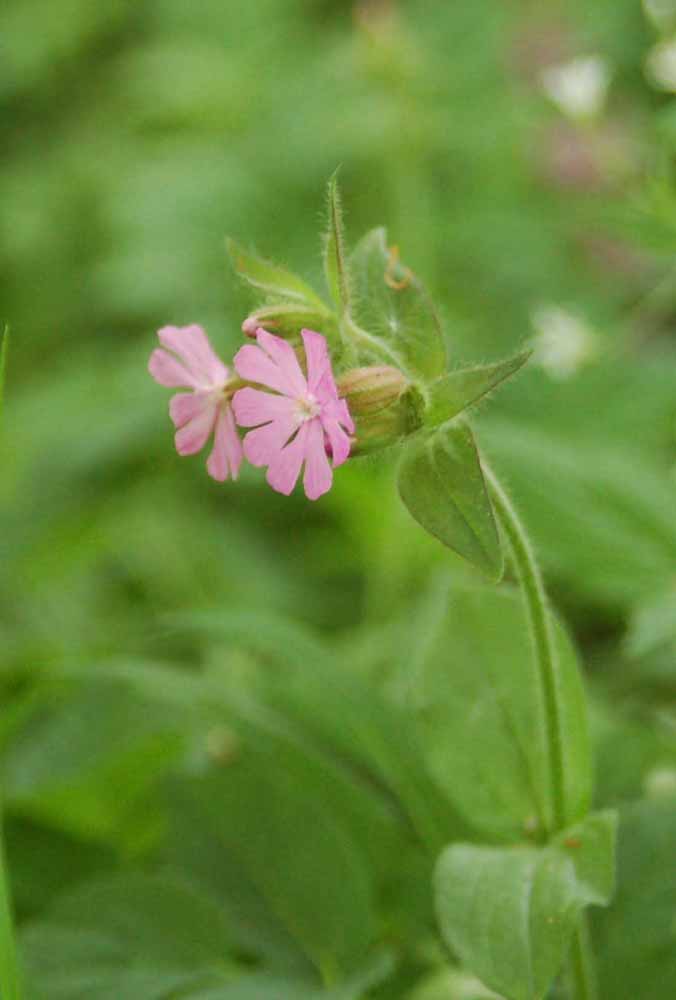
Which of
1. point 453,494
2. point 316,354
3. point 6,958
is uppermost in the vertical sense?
point 316,354

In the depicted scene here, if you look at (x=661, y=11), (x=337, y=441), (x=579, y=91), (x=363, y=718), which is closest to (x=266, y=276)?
(x=337, y=441)

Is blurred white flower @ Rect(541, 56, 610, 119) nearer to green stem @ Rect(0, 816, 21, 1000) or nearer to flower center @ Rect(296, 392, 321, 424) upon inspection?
flower center @ Rect(296, 392, 321, 424)

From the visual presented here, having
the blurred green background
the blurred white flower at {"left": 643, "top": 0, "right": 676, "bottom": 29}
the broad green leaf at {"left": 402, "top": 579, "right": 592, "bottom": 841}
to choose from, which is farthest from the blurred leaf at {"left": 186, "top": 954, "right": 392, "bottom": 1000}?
the blurred white flower at {"left": 643, "top": 0, "right": 676, "bottom": 29}

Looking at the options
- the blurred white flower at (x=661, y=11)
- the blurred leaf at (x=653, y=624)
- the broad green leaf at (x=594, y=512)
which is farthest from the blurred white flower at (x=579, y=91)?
the blurred leaf at (x=653, y=624)

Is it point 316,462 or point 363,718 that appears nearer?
point 316,462

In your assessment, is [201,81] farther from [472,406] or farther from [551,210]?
[472,406]

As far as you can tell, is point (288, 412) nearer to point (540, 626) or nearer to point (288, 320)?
point (288, 320)

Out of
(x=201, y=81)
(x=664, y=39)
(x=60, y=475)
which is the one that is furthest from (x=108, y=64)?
(x=664, y=39)
